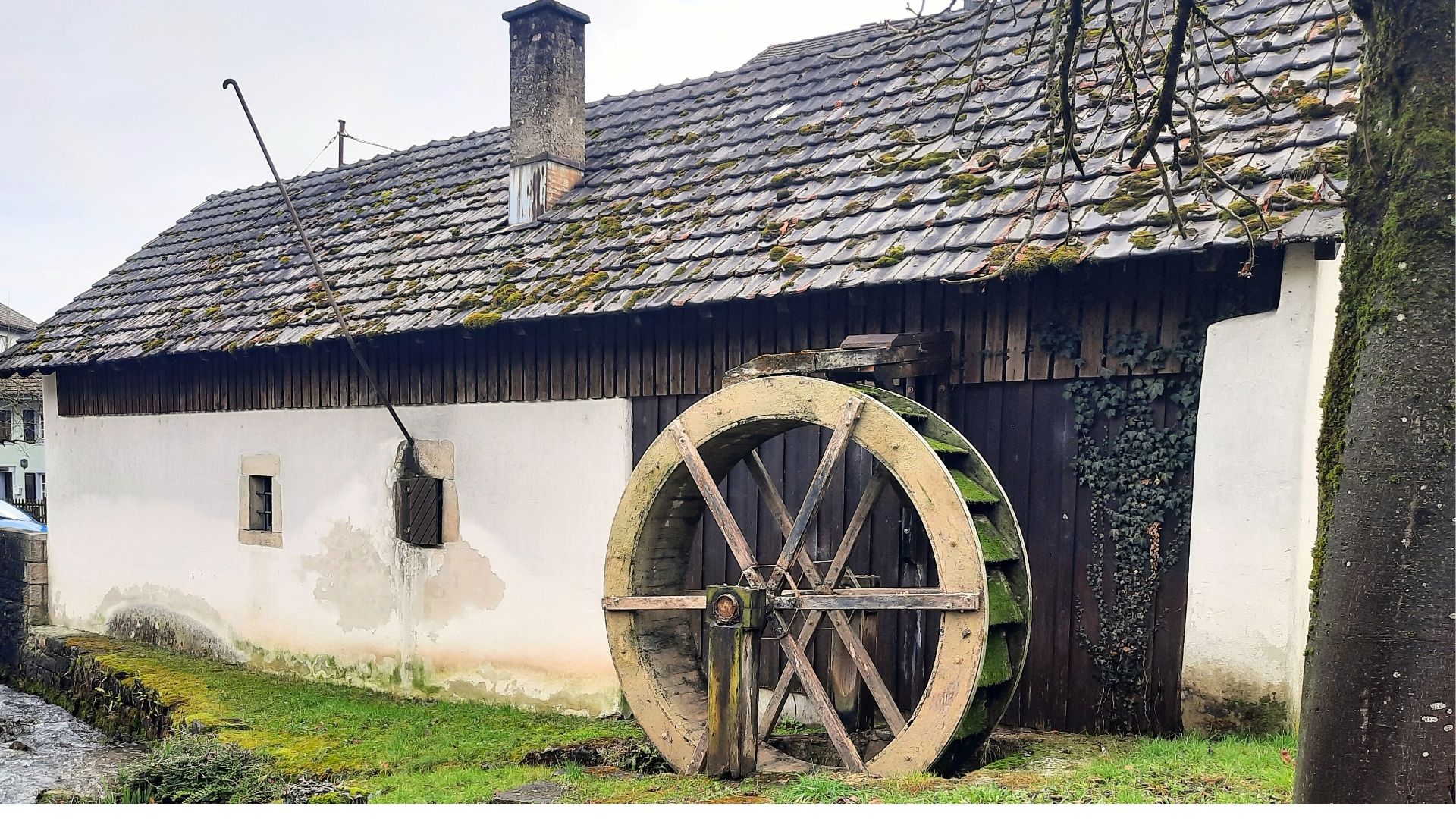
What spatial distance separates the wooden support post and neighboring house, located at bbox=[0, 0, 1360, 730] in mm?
1161

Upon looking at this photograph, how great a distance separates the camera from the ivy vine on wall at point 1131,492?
5.44 metres

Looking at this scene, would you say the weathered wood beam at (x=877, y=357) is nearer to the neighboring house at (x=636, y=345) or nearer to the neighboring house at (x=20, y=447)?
the neighboring house at (x=636, y=345)

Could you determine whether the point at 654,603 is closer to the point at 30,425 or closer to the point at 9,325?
the point at 30,425

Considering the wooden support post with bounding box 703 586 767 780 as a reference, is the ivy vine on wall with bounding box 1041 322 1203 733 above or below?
above

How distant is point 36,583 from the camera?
39.1 feet

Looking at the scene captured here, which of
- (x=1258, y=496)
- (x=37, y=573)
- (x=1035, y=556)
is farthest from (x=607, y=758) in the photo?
(x=37, y=573)

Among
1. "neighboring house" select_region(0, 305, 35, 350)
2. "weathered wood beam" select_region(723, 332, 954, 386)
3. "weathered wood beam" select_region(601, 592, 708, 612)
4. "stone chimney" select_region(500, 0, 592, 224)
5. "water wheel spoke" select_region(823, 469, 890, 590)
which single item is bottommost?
"weathered wood beam" select_region(601, 592, 708, 612)

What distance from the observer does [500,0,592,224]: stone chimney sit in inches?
356

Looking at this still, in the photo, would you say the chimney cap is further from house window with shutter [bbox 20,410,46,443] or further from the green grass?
house window with shutter [bbox 20,410,46,443]

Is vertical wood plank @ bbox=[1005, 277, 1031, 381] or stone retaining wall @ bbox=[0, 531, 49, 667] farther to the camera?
stone retaining wall @ bbox=[0, 531, 49, 667]

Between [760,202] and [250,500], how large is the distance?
544cm

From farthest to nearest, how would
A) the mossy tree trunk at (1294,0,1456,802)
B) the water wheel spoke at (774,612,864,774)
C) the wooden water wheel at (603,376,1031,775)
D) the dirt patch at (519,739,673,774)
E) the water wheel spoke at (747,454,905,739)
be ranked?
the dirt patch at (519,739,673,774) < the water wheel spoke at (747,454,905,739) < the water wheel spoke at (774,612,864,774) < the wooden water wheel at (603,376,1031,775) < the mossy tree trunk at (1294,0,1456,802)

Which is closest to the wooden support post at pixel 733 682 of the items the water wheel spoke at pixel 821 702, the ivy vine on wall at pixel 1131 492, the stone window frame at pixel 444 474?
the water wheel spoke at pixel 821 702

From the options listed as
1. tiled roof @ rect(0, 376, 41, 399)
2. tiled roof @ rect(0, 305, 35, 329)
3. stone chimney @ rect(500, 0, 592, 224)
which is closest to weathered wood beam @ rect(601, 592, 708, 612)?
stone chimney @ rect(500, 0, 592, 224)
